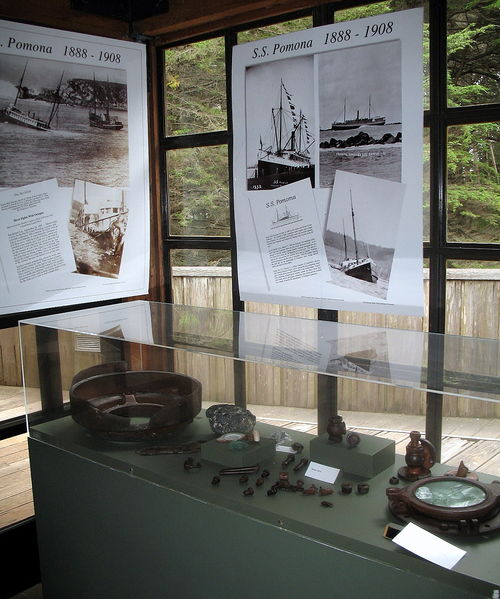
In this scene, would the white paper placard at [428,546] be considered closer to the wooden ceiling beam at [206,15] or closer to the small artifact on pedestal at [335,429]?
the small artifact on pedestal at [335,429]

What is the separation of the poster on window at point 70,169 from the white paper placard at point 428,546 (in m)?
1.69

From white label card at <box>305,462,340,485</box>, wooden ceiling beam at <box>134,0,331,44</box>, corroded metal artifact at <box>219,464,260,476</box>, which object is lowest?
corroded metal artifact at <box>219,464,260,476</box>

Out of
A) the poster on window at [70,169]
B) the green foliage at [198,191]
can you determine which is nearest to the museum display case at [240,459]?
the poster on window at [70,169]

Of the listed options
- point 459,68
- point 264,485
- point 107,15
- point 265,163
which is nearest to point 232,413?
point 264,485

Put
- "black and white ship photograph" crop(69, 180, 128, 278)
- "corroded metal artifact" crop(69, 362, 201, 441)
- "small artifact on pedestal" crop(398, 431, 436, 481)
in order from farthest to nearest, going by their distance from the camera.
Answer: "black and white ship photograph" crop(69, 180, 128, 278) → "corroded metal artifact" crop(69, 362, 201, 441) → "small artifact on pedestal" crop(398, 431, 436, 481)

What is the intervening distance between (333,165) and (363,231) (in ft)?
0.82

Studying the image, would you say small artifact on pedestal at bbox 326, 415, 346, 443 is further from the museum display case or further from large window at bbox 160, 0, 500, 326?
large window at bbox 160, 0, 500, 326

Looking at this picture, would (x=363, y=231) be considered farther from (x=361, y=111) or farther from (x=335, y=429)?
(x=335, y=429)

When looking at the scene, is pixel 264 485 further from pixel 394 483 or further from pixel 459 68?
pixel 459 68

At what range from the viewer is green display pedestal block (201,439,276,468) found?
5.31 ft

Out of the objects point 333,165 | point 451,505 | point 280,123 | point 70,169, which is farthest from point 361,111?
point 451,505

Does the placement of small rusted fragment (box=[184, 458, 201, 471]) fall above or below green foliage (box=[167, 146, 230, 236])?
below

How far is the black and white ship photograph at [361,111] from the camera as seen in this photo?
2.15 meters

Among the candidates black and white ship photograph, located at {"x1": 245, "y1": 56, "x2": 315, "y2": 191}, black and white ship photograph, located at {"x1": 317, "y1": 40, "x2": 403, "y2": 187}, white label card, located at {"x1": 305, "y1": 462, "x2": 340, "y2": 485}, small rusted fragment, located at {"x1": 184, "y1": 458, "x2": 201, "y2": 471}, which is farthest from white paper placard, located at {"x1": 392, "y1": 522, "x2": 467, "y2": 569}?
black and white ship photograph, located at {"x1": 245, "y1": 56, "x2": 315, "y2": 191}
